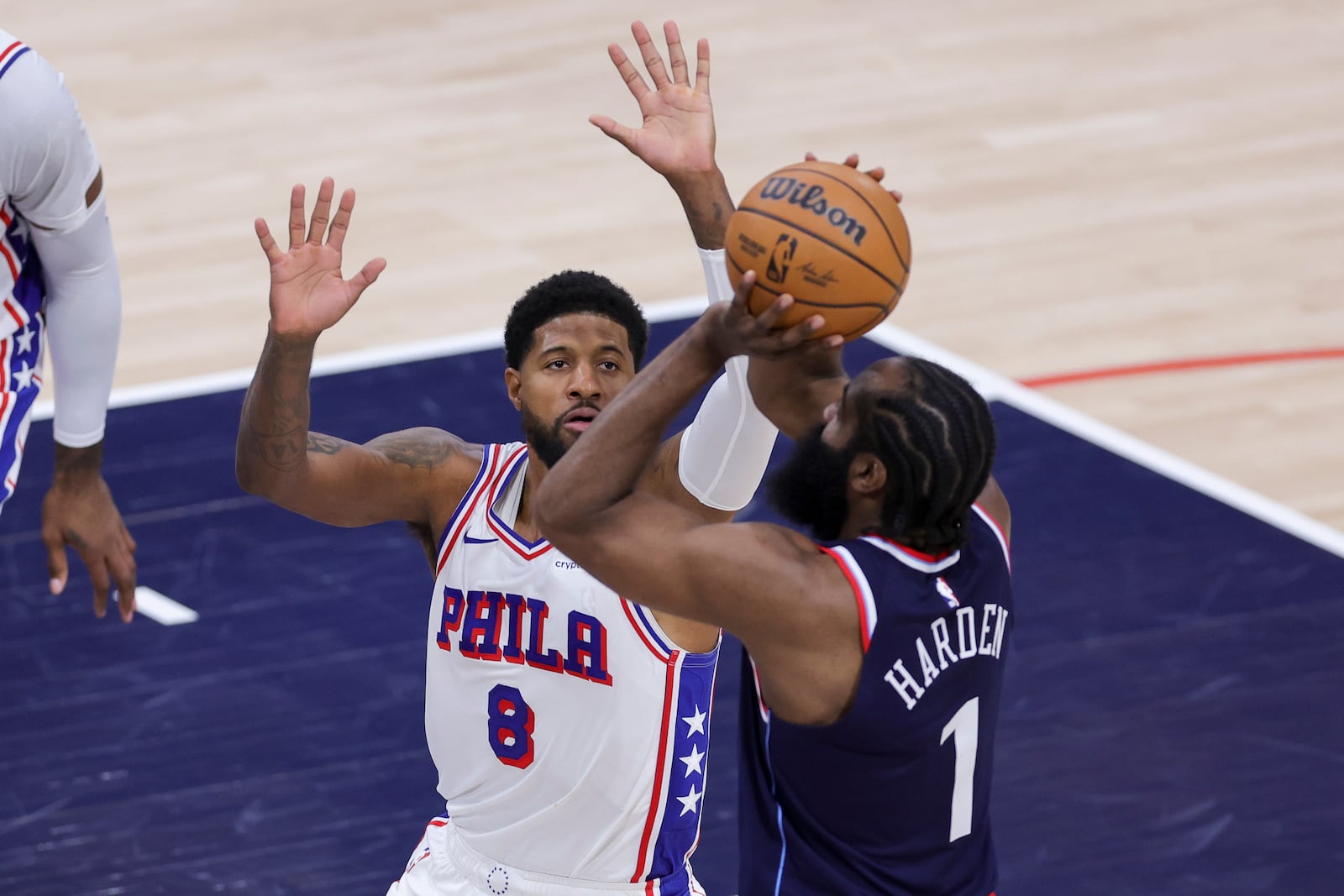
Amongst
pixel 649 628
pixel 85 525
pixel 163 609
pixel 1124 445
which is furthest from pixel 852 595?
pixel 1124 445

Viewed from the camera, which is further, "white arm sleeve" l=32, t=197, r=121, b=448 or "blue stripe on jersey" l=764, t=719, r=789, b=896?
"white arm sleeve" l=32, t=197, r=121, b=448

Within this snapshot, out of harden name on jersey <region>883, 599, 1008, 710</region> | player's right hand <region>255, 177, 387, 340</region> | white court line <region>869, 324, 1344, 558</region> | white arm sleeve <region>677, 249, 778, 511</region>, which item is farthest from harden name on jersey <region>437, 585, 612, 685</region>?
white court line <region>869, 324, 1344, 558</region>

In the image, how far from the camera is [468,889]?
488cm

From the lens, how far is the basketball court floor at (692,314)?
6625 mm

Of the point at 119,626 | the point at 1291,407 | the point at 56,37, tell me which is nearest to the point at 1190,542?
the point at 1291,407

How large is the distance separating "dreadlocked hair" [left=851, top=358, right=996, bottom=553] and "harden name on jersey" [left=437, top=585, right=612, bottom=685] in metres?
0.94

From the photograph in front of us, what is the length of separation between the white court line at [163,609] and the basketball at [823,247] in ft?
13.6

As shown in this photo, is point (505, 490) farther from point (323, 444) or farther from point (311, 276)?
point (311, 276)

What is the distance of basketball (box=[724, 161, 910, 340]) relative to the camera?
393 centimetres

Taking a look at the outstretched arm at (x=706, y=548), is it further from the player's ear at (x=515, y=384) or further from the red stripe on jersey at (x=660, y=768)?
the player's ear at (x=515, y=384)

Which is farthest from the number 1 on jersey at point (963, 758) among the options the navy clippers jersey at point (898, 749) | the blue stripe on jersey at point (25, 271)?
the blue stripe on jersey at point (25, 271)

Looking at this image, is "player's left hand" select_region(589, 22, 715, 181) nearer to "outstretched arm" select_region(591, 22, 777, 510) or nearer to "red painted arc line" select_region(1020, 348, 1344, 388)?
"outstretched arm" select_region(591, 22, 777, 510)

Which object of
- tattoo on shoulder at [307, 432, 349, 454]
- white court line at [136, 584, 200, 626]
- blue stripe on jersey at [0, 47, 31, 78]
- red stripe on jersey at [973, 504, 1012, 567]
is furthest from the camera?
white court line at [136, 584, 200, 626]

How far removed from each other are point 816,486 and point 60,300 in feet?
6.82
